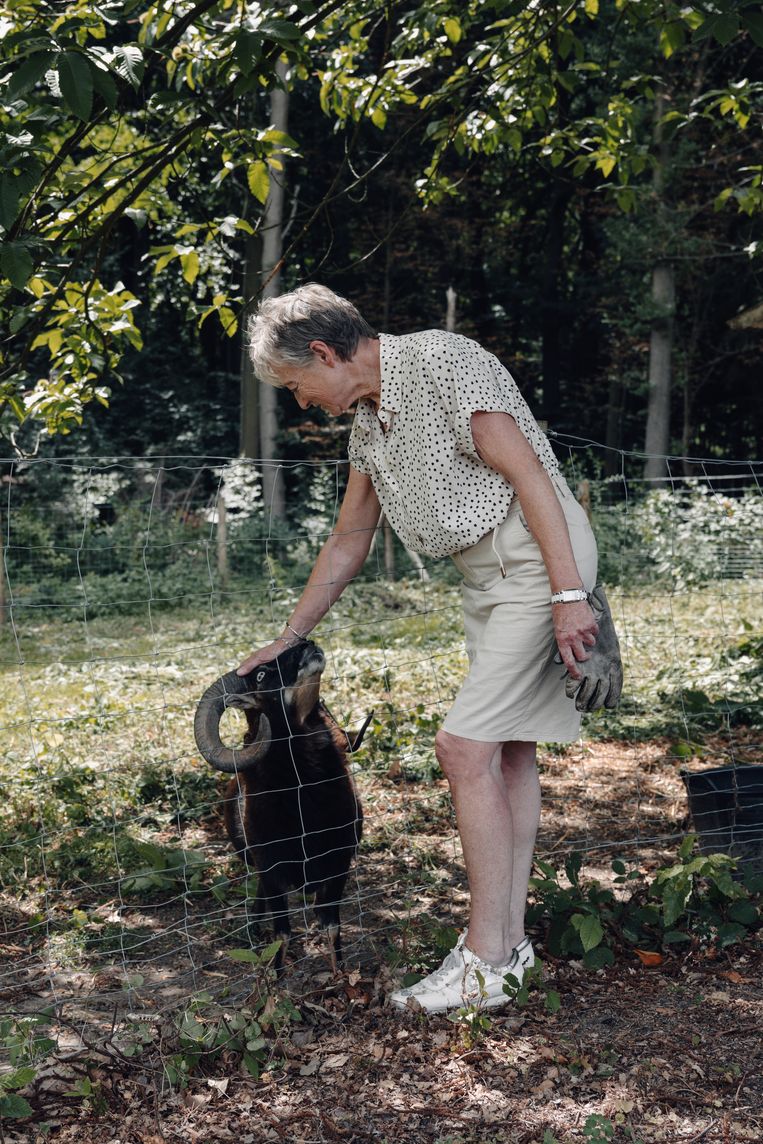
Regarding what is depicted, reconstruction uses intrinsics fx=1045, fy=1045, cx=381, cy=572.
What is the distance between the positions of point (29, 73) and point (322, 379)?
1.06m

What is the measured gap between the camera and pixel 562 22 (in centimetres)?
500

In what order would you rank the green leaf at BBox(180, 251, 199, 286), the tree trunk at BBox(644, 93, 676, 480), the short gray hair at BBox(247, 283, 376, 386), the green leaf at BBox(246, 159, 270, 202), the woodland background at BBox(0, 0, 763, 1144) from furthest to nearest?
the tree trunk at BBox(644, 93, 676, 480)
the green leaf at BBox(180, 251, 199, 286)
the green leaf at BBox(246, 159, 270, 202)
the short gray hair at BBox(247, 283, 376, 386)
the woodland background at BBox(0, 0, 763, 1144)

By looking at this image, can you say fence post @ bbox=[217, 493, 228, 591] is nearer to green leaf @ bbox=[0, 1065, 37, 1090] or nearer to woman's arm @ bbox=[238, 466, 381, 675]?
woman's arm @ bbox=[238, 466, 381, 675]

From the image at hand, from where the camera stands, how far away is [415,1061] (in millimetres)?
2633

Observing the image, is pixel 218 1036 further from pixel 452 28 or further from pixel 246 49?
pixel 452 28

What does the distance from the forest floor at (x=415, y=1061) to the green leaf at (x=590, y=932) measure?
13cm

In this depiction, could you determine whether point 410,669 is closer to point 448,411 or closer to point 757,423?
point 448,411

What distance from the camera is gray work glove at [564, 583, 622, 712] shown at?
2717mm

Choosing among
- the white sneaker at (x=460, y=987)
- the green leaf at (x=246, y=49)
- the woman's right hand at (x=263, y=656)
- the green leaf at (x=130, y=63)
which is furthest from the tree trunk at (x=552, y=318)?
the white sneaker at (x=460, y=987)

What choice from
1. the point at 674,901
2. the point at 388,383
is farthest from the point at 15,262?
the point at 674,901

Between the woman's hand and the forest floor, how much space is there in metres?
0.95

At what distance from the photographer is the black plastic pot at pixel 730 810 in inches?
145

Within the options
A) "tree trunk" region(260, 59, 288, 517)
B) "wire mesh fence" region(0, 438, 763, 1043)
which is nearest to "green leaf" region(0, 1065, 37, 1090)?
"wire mesh fence" region(0, 438, 763, 1043)

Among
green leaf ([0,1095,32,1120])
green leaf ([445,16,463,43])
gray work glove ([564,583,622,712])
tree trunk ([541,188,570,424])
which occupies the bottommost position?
green leaf ([0,1095,32,1120])
